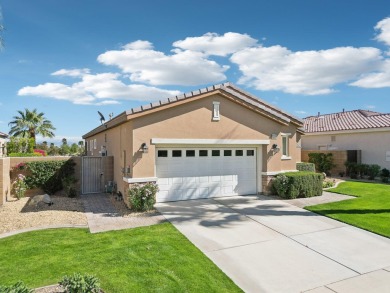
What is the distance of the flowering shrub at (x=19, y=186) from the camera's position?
1324cm

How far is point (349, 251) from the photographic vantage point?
7.14 metres

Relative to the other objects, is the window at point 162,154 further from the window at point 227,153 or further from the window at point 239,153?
the window at point 239,153

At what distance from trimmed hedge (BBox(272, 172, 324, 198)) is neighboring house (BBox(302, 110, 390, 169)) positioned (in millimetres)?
11581

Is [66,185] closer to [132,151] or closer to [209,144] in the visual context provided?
[132,151]

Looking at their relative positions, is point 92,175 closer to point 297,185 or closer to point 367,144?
point 297,185

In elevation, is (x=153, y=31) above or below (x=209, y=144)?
above

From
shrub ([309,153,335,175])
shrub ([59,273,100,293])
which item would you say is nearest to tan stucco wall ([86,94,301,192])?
shrub ([59,273,100,293])

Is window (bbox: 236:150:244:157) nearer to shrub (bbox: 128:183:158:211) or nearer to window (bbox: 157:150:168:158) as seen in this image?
window (bbox: 157:150:168:158)

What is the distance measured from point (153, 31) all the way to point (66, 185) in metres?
9.58

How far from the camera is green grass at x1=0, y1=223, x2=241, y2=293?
5.34 metres

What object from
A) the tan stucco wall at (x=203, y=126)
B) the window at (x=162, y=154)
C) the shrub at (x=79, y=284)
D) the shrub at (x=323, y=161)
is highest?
the tan stucco wall at (x=203, y=126)

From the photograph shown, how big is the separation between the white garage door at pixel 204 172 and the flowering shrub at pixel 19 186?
7023mm

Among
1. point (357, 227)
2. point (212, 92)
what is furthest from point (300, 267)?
point (212, 92)

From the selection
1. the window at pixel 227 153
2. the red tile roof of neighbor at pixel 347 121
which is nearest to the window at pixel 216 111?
the window at pixel 227 153
